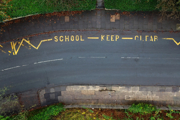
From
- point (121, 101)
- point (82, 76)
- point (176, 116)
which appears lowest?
point (176, 116)

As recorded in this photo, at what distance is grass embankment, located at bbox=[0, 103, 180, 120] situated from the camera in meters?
17.2

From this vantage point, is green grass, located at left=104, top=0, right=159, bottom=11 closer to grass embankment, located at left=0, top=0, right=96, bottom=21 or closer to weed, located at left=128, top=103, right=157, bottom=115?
grass embankment, located at left=0, top=0, right=96, bottom=21

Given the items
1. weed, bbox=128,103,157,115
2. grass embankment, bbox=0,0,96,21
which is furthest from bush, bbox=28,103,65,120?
grass embankment, bbox=0,0,96,21

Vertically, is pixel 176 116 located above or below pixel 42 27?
below

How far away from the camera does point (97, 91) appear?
18.7 m

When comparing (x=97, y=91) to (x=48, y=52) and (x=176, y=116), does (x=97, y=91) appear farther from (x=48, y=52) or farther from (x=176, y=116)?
(x=176, y=116)

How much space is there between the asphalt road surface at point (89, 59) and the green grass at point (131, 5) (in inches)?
120

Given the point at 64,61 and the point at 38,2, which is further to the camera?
the point at 64,61

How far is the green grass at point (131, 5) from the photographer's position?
675 inches

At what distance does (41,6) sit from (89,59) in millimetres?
9039

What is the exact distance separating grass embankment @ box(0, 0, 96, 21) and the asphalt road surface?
3.15 m

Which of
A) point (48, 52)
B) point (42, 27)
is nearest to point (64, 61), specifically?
point (48, 52)

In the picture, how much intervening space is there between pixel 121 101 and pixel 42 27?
1463 centimetres

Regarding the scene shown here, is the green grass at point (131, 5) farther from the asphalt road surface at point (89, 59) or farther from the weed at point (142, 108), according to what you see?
the weed at point (142, 108)
